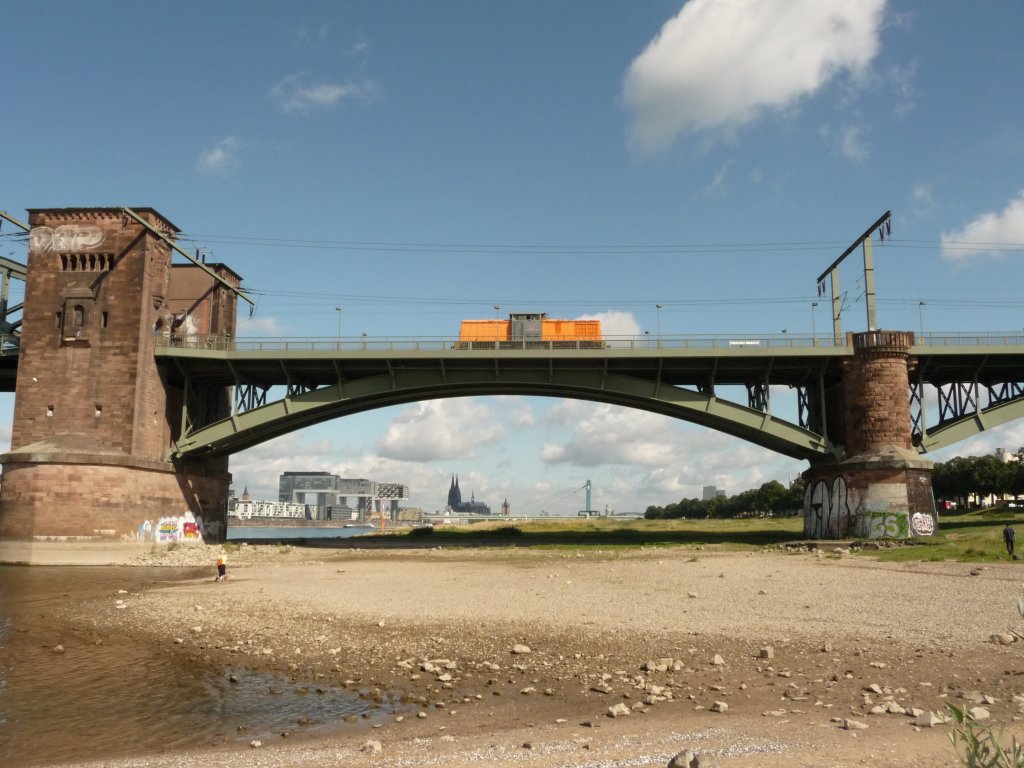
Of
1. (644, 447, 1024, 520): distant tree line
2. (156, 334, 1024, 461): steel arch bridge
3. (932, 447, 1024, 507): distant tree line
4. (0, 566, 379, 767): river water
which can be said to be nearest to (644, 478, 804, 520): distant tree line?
(644, 447, 1024, 520): distant tree line

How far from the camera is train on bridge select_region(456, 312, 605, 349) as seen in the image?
52906 millimetres

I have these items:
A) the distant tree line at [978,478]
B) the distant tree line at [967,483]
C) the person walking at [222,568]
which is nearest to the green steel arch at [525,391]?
the person walking at [222,568]

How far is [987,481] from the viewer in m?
102

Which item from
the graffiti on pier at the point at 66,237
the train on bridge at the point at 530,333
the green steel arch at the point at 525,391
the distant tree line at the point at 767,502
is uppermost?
the graffiti on pier at the point at 66,237

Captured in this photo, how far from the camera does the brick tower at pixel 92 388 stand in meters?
45.7

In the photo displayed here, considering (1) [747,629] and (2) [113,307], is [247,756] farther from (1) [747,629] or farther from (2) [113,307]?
(2) [113,307]

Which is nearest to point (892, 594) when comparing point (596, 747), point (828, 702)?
point (828, 702)

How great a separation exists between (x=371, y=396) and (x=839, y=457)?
113 feet

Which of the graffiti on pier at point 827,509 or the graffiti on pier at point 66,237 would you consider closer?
the graffiti on pier at point 827,509

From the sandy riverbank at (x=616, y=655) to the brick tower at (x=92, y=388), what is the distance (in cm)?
2124

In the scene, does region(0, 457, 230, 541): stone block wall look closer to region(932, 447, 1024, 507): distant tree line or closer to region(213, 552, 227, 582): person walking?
region(213, 552, 227, 582): person walking

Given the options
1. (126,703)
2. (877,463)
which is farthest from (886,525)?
(126,703)

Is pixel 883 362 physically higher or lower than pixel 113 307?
lower

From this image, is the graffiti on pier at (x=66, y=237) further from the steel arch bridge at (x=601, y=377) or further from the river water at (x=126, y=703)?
the river water at (x=126, y=703)
